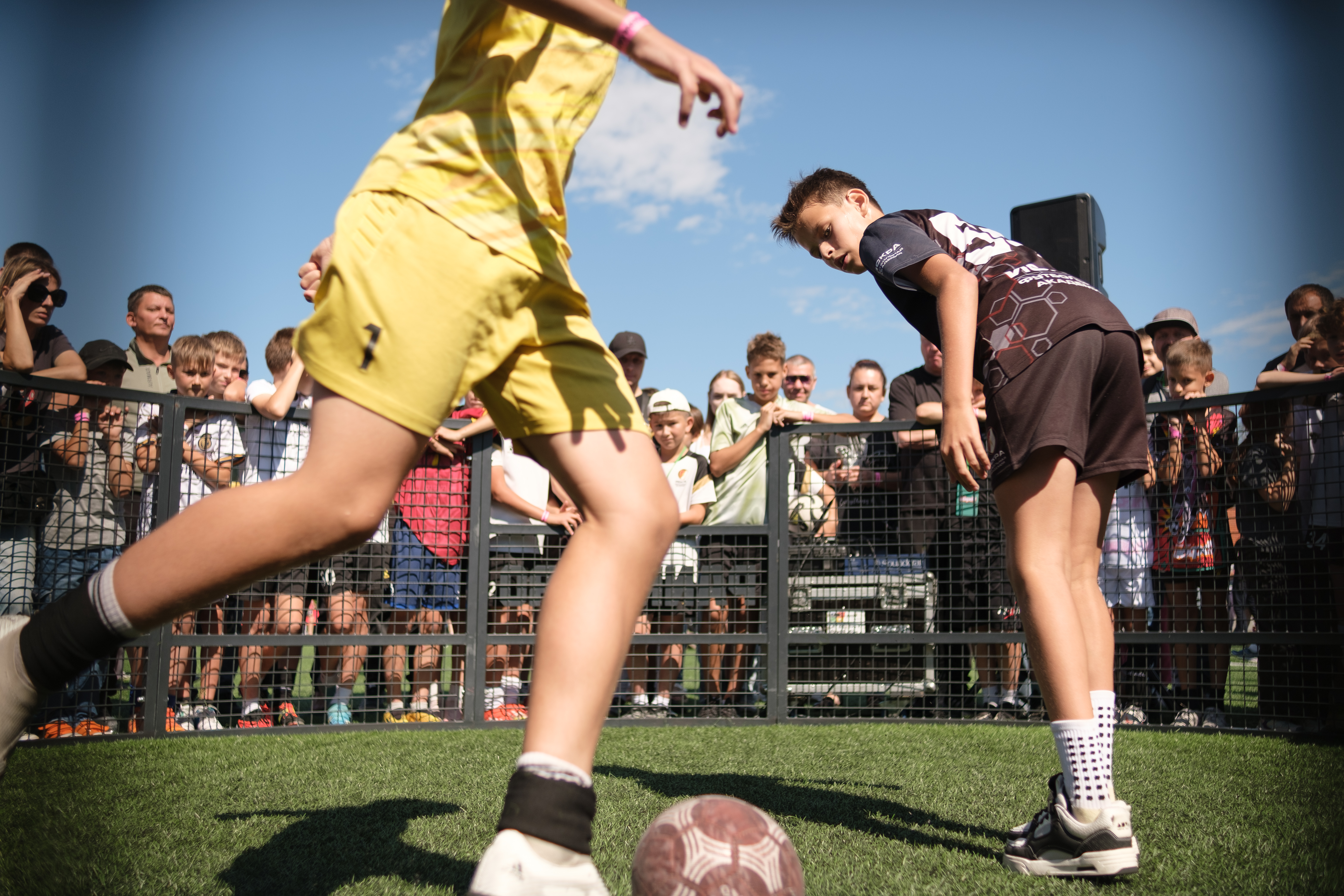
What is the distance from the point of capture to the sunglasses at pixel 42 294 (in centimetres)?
524

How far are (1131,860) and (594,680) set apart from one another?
1543mm

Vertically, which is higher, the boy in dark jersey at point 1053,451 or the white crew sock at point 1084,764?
the boy in dark jersey at point 1053,451

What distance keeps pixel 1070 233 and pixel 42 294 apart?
21.6 feet

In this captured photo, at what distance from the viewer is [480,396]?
191 cm

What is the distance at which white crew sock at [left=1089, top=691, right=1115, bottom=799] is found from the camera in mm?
2408

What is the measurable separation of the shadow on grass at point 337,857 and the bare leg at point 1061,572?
1614 millimetres

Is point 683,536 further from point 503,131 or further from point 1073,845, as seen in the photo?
point 503,131

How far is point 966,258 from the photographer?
9.61 ft

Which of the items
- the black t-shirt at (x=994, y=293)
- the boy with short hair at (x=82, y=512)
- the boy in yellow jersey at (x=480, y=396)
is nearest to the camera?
the boy in yellow jersey at (x=480, y=396)

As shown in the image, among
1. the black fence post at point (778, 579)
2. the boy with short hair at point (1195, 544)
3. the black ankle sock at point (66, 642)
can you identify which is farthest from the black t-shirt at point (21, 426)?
the boy with short hair at point (1195, 544)

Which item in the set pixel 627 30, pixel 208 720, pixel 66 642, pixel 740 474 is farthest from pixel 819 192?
pixel 208 720

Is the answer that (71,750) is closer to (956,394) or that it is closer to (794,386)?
(956,394)

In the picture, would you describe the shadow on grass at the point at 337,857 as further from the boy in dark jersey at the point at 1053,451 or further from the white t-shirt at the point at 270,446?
the white t-shirt at the point at 270,446

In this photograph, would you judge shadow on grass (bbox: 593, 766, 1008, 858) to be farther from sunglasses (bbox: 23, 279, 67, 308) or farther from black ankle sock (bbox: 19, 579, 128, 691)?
sunglasses (bbox: 23, 279, 67, 308)
